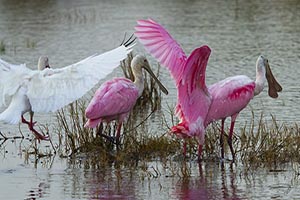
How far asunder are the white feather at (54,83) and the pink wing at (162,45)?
56 centimetres

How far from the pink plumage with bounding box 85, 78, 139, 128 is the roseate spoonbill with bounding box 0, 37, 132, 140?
71 cm

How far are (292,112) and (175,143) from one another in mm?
3032

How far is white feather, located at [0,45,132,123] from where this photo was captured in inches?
406

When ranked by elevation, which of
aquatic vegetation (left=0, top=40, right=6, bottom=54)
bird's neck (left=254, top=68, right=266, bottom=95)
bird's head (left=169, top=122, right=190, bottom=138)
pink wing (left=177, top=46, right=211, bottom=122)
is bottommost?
bird's head (left=169, top=122, right=190, bottom=138)

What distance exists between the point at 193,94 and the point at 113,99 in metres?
1.00

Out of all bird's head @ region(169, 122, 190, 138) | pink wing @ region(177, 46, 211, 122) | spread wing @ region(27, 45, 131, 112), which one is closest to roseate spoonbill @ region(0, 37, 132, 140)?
spread wing @ region(27, 45, 131, 112)

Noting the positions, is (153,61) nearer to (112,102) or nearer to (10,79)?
(112,102)

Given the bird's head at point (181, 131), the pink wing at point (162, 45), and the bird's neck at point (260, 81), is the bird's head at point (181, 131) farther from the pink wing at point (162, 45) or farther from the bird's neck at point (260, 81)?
the bird's neck at point (260, 81)

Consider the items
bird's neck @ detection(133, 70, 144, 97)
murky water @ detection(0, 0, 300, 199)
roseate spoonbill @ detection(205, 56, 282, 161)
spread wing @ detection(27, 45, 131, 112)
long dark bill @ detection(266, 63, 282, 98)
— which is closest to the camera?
murky water @ detection(0, 0, 300, 199)

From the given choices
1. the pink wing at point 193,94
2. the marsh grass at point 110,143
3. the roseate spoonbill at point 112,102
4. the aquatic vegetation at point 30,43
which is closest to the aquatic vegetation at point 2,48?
the aquatic vegetation at point 30,43

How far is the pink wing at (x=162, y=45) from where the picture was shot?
35.9 feet

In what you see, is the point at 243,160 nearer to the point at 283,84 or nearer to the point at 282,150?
the point at 282,150

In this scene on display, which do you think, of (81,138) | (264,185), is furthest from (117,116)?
(264,185)

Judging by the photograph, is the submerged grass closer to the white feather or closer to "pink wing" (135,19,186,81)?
"pink wing" (135,19,186,81)
